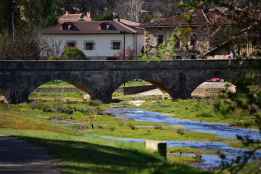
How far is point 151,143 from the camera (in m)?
24.5

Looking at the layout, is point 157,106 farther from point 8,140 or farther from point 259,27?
point 259,27

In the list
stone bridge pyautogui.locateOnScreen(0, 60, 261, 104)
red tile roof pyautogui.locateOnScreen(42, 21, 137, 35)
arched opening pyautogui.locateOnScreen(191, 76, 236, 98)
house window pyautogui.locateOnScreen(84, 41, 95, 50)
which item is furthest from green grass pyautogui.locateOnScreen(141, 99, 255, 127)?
house window pyautogui.locateOnScreen(84, 41, 95, 50)

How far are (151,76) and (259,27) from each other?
54165 millimetres

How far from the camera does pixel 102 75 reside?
2443 inches

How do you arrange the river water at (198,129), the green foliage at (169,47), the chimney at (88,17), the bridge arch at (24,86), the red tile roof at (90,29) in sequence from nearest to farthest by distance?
the green foliage at (169,47) < the river water at (198,129) < the bridge arch at (24,86) < the red tile roof at (90,29) < the chimney at (88,17)

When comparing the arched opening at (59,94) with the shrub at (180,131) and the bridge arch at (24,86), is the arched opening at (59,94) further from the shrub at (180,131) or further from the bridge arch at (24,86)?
the shrub at (180,131)

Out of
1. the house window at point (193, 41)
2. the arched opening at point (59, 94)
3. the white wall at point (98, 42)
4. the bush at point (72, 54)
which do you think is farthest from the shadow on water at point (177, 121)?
the white wall at point (98, 42)

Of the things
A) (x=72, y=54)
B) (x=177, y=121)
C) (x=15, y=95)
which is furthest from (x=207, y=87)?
(x=72, y=54)

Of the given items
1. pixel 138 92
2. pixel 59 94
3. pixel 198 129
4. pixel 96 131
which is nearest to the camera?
pixel 96 131

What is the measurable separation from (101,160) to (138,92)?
180 ft

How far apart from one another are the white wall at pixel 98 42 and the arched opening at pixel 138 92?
12.8 m

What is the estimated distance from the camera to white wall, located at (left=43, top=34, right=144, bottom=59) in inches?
3445

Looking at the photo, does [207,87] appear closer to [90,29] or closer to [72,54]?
[72,54]

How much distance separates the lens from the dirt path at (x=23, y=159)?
14.8m
